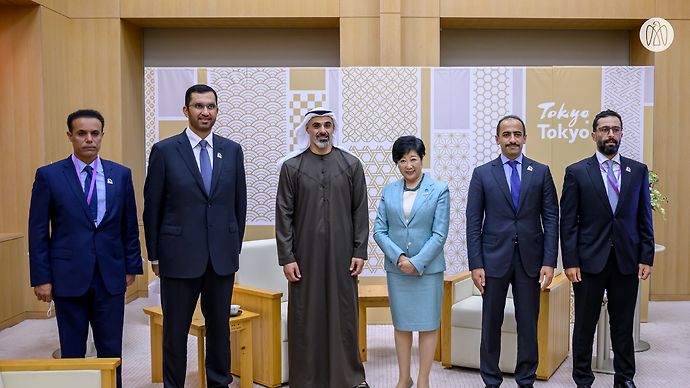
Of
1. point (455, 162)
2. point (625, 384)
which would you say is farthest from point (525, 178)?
point (455, 162)

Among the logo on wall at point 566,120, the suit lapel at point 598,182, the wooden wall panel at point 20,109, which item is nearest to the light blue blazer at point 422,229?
the suit lapel at point 598,182

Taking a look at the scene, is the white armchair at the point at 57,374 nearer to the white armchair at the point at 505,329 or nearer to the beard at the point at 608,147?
the white armchair at the point at 505,329

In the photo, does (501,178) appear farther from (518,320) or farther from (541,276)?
(518,320)

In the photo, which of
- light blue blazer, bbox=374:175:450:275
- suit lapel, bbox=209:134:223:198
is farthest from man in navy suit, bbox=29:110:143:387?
light blue blazer, bbox=374:175:450:275

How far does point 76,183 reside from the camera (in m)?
3.14

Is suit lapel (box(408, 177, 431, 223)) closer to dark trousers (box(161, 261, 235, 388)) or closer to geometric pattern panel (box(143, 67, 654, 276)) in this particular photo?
dark trousers (box(161, 261, 235, 388))

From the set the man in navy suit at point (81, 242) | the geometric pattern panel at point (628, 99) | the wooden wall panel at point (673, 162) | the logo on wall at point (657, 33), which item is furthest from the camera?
the wooden wall panel at point (673, 162)

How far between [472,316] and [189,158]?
2.24m

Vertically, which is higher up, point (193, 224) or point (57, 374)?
point (193, 224)

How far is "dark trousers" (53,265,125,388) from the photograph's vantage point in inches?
124

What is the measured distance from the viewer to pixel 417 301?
143 inches

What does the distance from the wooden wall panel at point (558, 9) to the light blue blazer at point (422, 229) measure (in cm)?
347

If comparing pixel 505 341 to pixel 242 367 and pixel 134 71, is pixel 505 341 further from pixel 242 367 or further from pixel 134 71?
pixel 134 71

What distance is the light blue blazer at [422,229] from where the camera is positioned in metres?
3.61
